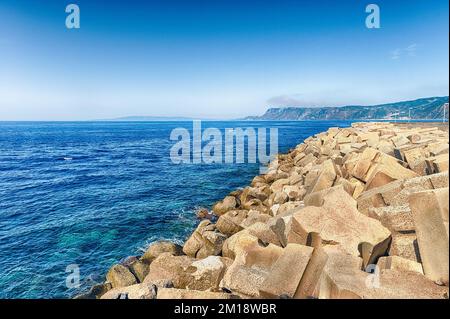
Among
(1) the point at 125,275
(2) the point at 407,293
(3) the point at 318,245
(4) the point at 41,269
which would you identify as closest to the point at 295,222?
(3) the point at 318,245

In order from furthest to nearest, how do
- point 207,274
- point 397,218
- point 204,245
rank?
point 204,245 → point 207,274 → point 397,218

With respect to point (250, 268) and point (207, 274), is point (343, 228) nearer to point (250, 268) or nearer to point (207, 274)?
point (250, 268)

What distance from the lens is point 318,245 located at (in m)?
5.57

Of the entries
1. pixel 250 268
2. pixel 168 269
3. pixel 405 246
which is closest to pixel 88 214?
pixel 168 269

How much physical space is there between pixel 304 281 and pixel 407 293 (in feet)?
4.92

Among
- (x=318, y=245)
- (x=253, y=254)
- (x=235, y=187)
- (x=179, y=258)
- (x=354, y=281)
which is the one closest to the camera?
(x=354, y=281)

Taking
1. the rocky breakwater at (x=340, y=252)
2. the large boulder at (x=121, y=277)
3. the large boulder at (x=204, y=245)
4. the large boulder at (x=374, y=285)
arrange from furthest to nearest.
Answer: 1. the large boulder at (x=204, y=245)
2. the large boulder at (x=121, y=277)
3. the rocky breakwater at (x=340, y=252)
4. the large boulder at (x=374, y=285)

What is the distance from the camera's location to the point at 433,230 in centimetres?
421

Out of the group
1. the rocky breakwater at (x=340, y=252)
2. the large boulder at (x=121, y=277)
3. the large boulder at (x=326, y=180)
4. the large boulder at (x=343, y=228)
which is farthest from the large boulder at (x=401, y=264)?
the large boulder at (x=121, y=277)

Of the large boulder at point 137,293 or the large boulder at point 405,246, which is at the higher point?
the large boulder at point 405,246

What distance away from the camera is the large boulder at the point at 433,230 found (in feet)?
13.3

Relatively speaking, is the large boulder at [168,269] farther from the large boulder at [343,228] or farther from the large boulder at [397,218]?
the large boulder at [397,218]

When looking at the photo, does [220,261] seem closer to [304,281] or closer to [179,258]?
[179,258]

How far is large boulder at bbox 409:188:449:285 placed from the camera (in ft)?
13.3
